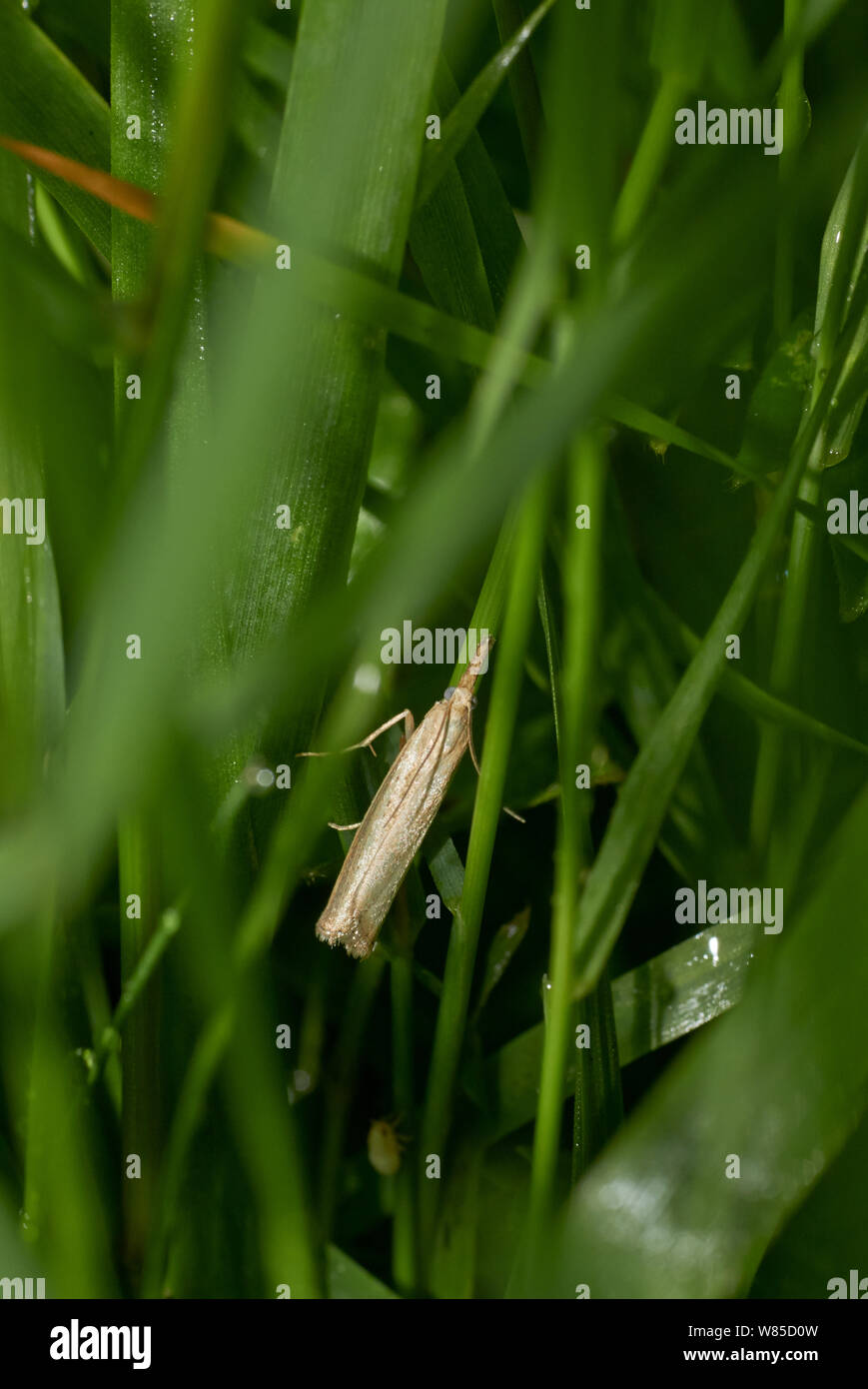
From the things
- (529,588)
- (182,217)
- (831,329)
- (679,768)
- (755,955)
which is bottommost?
(755,955)

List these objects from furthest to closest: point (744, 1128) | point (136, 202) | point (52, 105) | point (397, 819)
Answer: point (397, 819)
point (52, 105)
point (136, 202)
point (744, 1128)

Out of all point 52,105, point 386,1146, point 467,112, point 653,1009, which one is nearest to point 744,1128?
point 653,1009

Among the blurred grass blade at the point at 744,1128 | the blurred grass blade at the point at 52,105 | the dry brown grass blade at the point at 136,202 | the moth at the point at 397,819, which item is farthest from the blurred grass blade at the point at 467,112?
the blurred grass blade at the point at 744,1128

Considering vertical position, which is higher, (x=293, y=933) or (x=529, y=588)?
(x=529, y=588)

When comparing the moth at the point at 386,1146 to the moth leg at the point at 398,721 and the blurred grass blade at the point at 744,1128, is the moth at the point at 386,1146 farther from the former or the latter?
the moth leg at the point at 398,721

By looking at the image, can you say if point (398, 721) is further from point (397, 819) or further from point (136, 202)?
point (136, 202)

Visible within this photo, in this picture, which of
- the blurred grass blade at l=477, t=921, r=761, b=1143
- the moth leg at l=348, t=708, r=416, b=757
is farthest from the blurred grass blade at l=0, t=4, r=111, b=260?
the blurred grass blade at l=477, t=921, r=761, b=1143

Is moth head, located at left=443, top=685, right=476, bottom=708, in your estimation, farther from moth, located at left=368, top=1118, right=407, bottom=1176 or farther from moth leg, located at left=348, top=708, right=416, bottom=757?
moth, located at left=368, top=1118, right=407, bottom=1176

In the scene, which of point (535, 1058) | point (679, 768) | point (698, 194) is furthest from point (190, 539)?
point (535, 1058)
